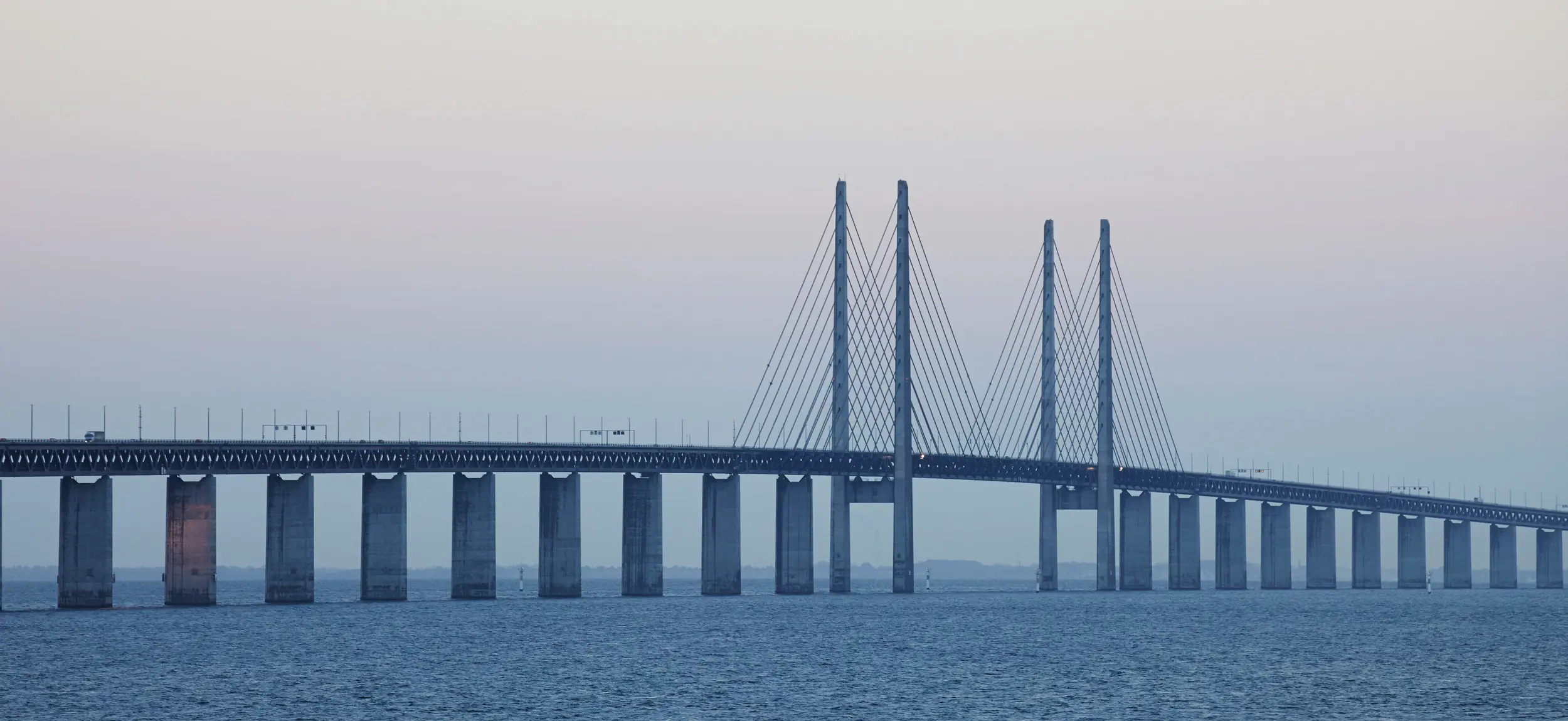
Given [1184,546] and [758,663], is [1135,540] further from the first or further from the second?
[758,663]

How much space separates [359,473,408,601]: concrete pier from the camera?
130500 mm

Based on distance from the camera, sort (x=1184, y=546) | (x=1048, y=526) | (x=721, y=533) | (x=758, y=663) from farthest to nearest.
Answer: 1. (x=1184, y=546)
2. (x=1048, y=526)
3. (x=721, y=533)
4. (x=758, y=663)

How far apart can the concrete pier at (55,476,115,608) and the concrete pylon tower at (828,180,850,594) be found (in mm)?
52845

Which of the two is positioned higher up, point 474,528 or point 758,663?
point 474,528

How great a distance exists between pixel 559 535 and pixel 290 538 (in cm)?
2126

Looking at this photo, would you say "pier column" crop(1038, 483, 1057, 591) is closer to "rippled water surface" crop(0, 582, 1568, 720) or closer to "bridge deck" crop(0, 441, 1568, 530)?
"bridge deck" crop(0, 441, 1568, 530)

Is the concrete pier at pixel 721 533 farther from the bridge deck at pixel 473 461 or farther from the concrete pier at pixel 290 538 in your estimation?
the concrete pier at pixel 290 538

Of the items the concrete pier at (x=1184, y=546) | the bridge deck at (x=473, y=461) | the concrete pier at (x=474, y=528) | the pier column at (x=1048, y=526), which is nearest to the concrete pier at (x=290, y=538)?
the bridge deck at (x=473, y=461)

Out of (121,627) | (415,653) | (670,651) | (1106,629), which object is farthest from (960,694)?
(121,627)

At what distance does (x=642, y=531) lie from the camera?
14600 cm

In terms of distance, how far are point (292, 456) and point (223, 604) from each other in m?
17.5

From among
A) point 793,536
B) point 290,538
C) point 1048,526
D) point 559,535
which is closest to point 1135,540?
point 1048,526

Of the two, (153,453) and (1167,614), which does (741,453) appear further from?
(153,453)

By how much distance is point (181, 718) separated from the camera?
65.1 meters
